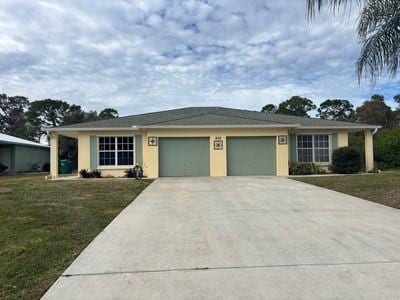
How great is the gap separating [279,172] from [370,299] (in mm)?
15220

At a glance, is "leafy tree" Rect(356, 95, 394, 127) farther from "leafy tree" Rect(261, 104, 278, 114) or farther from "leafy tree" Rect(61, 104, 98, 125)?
"leafy tree" Rect(61, 104, 98, 125)

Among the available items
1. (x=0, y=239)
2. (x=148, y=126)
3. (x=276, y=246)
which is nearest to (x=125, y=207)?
(x=0, y=239)

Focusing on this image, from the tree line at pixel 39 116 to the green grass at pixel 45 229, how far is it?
37.7 m

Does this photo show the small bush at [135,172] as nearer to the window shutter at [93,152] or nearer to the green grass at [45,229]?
the window shutter at [93,152]

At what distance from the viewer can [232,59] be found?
65.5ft

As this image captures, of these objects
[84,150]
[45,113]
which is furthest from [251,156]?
[45,113]

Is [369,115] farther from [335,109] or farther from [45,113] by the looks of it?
[45,113]

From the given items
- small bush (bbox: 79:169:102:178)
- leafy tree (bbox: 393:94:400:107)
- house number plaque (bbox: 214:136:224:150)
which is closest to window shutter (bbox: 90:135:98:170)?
small bush (bbox: 79:169:102:178)

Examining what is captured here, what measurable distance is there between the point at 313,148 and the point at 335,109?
36.9 metres

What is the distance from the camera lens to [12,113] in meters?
57.6

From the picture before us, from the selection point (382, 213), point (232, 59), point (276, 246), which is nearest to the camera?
point (276, 246)

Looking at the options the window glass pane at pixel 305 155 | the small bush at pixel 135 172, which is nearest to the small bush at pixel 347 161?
the window glass pane at pixel 305 155

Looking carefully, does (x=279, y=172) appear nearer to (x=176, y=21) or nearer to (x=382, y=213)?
(x=176, y=21)

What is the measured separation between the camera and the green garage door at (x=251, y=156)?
18.8 metres
